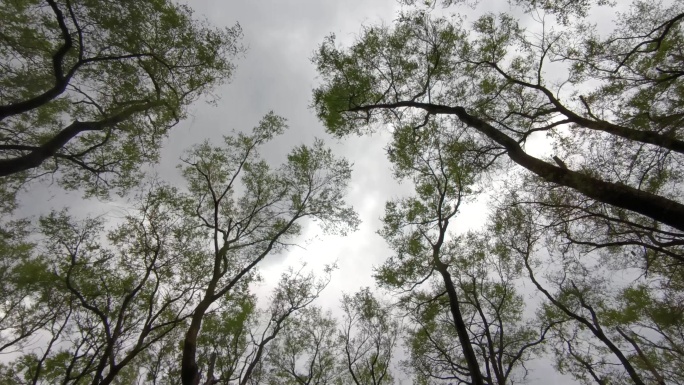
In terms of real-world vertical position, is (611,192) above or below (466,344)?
above

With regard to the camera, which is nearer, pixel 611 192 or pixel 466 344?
pixel 611 192

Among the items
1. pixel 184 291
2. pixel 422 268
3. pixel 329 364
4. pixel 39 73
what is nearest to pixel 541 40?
pixel 422 268

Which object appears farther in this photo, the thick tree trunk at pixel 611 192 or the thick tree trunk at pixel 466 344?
the thick tree trunk at pixel 466 344

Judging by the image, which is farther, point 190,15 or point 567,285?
point 567,285

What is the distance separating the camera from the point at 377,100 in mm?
10031

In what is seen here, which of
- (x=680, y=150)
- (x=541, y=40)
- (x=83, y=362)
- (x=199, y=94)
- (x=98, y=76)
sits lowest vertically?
(x=83, y=362)

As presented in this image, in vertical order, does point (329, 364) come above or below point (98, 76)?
below

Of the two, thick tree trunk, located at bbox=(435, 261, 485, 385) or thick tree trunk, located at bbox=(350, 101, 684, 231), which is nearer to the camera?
thick tree trunk, located at bbox=(350, 101, 684, 231)

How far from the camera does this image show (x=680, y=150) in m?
5.31

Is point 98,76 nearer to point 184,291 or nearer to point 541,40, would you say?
point 184,291

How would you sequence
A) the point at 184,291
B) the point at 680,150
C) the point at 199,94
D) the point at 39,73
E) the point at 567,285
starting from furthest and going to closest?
the point at 567,285 < the point at 184,291 < the point at 199,94 < the point at 39,73 < the point at 680,150

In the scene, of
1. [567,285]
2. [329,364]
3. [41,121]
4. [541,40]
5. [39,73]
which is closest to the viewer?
[39,73]

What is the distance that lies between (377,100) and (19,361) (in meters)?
20.9

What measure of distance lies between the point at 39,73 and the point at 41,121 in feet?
6.94
